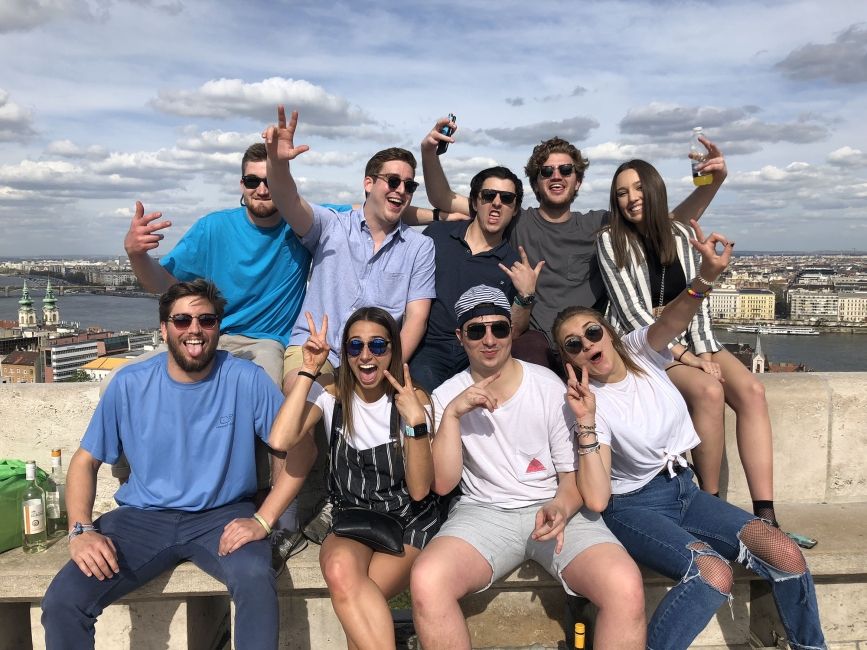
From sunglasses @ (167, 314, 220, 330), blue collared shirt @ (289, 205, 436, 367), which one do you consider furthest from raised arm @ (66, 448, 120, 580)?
Result: blue collared shirt @ (289, 205, 436, 367)

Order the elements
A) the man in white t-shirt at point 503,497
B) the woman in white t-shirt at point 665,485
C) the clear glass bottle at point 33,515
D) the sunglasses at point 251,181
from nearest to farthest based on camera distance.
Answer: the man in white t-shirt at point 503,497
the woman in white t-shirt at point 665,485
the clear glass bottle at point 33,515
the sunglasses at point 251,181

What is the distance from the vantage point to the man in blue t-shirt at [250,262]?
A: 10.9 feet

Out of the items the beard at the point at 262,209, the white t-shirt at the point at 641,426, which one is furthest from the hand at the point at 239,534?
the beard at the point at 262,209

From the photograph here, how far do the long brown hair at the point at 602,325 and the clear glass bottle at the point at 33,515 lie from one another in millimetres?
2269

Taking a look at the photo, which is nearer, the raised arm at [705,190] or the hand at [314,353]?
the hand at [314,353]

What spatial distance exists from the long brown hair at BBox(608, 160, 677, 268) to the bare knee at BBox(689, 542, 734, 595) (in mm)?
1361

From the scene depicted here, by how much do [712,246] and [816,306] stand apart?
10242 centimetres

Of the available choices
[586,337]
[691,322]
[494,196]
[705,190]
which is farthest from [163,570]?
[705,190]

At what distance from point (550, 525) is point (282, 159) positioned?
6.12ft

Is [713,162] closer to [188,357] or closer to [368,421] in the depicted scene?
[368,421]

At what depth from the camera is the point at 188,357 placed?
2711mm

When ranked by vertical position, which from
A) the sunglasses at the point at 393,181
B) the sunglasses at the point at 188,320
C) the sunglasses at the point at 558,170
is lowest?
the sunglasses at the point at 188,320

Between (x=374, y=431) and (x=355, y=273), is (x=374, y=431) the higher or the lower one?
the lower one

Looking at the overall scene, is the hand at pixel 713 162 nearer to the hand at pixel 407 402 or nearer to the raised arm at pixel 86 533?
the hand at pixel 407 402
